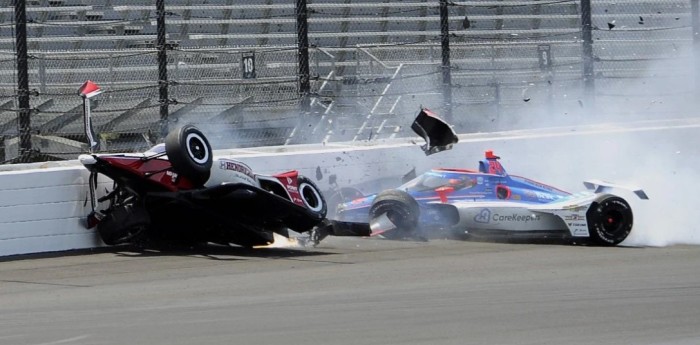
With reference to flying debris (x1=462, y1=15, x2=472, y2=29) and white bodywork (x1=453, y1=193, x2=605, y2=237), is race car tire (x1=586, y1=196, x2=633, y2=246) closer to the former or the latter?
white bodywork (x1=453, y1=193, x2=605, y2=237)

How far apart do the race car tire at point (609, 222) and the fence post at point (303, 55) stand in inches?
174

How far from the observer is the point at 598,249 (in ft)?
36.8

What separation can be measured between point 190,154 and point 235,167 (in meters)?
0.56

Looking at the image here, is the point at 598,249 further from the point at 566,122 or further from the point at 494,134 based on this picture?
the point at 566,122

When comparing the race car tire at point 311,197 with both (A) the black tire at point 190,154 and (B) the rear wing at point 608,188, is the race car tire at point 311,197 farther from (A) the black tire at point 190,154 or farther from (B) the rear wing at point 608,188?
(B) the rear wing at point 608,188

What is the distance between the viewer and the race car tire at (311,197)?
1172 centimetres

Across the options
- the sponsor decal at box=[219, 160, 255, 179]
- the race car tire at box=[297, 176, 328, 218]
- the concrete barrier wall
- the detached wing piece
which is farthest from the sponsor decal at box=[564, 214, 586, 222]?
the sponsor decal at box=[219, 160, 255, 179]

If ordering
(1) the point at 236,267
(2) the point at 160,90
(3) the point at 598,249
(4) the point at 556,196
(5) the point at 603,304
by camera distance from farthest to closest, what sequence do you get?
(2) the point at 160,90 < (4) the point at 556,196 < (3) the point at 598,249 < (1) the point at 236,267 < (5) the point at 603,304

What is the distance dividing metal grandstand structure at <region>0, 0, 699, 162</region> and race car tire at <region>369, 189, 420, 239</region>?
274 centimetres

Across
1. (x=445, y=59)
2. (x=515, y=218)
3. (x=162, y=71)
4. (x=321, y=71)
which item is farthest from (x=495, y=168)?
(x=321, y=71)

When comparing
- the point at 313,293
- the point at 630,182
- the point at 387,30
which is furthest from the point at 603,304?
the point at 387,30

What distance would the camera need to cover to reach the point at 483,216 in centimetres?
1195

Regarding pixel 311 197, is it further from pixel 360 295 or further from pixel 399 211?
pixel 360 295

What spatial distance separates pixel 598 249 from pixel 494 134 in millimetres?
4311
